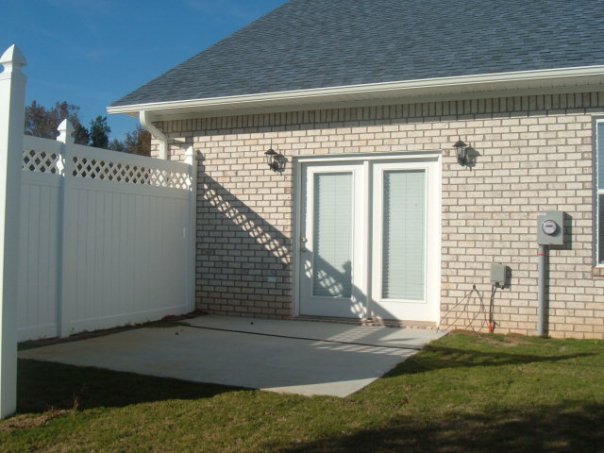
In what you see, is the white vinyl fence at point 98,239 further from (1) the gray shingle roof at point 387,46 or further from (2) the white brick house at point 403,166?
(1) the gray shingle roof at point 387,46

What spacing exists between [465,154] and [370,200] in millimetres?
1446

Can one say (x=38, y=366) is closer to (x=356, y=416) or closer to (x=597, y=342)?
(x=356, y=416)

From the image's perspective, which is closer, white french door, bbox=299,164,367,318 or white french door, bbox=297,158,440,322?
white french door, bbox=297,158,440,322

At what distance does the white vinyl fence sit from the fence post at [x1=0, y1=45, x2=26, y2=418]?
2.54 meters

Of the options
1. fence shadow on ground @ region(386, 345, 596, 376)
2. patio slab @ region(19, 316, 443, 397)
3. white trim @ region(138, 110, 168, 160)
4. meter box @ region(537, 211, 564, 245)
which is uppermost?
white trim @ region(138, 110, 168, 160)

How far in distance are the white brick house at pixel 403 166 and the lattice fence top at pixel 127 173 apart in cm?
46

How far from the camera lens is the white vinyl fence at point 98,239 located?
24.1 feet

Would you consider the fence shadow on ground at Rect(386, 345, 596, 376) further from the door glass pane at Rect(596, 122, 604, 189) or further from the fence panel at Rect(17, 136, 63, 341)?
the fence panel at Rect(17, 136, 63, 341)

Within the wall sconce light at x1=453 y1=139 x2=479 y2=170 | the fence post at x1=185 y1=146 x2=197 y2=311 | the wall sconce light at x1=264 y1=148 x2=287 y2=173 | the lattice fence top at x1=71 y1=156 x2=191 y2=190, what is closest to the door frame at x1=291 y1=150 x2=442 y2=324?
the wall sconce light at x1=264 y1=148 x2=287 y2=173

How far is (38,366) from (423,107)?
221 inches

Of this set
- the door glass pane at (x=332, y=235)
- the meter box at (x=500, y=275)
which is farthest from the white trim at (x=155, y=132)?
the meter box at (x=500, y=275)

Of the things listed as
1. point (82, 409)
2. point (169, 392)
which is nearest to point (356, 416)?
point (169, 392)

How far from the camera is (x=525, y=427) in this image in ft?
14.5

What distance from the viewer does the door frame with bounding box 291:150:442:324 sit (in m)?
8.81
